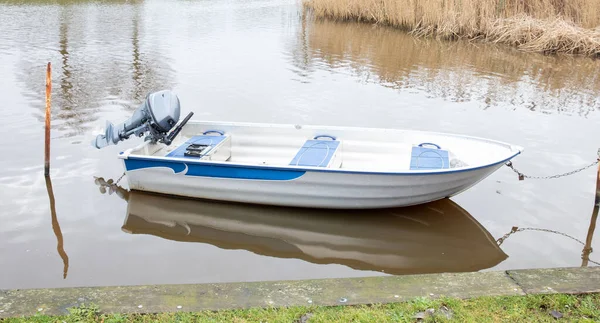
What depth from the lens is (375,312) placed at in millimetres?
3645

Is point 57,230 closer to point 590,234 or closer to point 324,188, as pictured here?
point 324,188

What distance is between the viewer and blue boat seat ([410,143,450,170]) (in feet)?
20.6

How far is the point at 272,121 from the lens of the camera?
10.1 meters

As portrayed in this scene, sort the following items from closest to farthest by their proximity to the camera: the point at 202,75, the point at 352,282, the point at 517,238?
1. the point at 352,282
2. the point at 517,238
3. the point at 202,75

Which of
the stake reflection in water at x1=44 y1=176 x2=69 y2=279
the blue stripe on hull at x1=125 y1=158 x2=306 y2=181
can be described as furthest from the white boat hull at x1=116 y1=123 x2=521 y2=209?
the stake reflection in water at x1=44 y1=176 x2=69 y2=279

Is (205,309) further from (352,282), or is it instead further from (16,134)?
(16,134)

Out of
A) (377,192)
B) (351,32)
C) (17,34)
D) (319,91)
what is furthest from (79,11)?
(377,192)

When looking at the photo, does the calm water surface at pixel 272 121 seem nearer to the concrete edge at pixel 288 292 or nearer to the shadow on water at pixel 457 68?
the shadow on water at pixel 457 68

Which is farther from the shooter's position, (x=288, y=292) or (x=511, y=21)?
(x=511, y=21)

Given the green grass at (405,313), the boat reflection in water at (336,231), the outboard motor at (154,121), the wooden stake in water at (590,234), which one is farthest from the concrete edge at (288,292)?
the outboard motor at (154,121)

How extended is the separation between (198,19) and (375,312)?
71.1 feet

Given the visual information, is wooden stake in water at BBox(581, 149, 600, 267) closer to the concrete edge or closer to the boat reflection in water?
the boat reflection in water

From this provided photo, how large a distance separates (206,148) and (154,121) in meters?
0.68

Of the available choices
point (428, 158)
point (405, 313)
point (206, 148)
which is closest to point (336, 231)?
point (428, 158)
